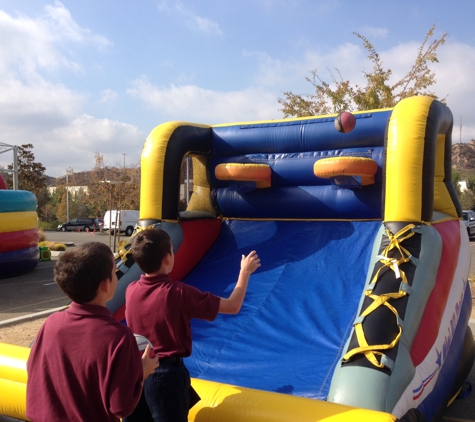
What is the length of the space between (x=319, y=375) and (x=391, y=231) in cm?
112

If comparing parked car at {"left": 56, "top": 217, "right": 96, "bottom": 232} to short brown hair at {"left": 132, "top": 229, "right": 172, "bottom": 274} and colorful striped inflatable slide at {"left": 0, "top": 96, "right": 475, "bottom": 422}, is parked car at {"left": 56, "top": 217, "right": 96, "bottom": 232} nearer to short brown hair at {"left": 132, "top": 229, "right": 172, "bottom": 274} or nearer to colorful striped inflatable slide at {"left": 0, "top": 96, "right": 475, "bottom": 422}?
colorful striped inflatable slide at {"left": 0, "top": 96, "right": 475, "bottom": 422}

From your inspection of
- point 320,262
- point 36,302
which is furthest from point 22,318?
point 320,262

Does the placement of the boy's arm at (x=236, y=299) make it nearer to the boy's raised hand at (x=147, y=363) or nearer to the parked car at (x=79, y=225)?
the boy's raised hand at (x=147, y=363)

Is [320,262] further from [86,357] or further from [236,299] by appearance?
[86,357]

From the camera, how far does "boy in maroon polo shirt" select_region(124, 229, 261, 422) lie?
77.9 inches

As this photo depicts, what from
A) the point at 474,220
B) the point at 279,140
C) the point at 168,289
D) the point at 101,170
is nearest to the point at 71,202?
the point at 101,170

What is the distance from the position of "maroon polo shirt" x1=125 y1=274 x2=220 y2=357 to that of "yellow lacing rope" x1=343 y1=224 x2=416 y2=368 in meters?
1.06

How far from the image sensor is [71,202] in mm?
40219

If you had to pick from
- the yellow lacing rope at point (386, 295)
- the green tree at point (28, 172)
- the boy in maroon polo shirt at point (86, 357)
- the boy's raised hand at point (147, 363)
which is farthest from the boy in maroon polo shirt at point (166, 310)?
the green tree at point (28, 172)

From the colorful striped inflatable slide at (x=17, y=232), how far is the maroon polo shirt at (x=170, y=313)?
26.1 ft

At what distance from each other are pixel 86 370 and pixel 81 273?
0.92 feet

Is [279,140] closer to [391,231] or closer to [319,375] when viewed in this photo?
[391,231]

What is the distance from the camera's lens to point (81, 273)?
145 cm

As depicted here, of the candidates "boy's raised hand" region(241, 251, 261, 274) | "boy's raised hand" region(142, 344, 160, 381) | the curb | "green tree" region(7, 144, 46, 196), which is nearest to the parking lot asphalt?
the curb
